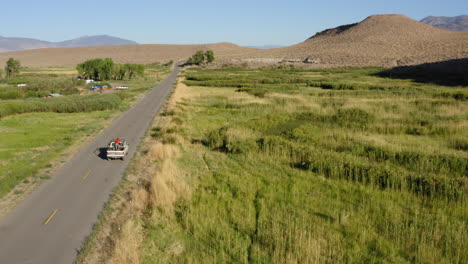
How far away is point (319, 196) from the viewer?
59.5 ft

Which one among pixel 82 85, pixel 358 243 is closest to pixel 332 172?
pixel 358 243

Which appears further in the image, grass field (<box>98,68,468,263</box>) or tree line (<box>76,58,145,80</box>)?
tree line (<box>76,58,145,80</box>)

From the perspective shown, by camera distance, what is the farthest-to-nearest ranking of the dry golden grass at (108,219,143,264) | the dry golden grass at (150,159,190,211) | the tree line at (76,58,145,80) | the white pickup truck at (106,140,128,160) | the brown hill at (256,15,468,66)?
the brown hill at (256,15,468,66) → the tree line at (76,58,145,80) → the white pickup truck at (106,140,128,160) → the dry golden grass at (150,159,190,211) → the dry golden grass at (108,219,143,264)

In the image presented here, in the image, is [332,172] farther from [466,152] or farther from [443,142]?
[443,142]

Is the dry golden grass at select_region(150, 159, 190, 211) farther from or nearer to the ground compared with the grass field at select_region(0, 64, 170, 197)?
farther from the ground

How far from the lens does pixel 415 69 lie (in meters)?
107

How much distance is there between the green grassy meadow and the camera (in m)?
13.1

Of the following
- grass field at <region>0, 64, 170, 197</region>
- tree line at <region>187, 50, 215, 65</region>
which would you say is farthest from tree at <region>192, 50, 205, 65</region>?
grass field at <region>0, 64, 170, 197</region>

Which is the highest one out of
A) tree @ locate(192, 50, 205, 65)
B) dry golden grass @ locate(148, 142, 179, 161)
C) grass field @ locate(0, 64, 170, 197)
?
tree @ locate(192, 50, 205, 65)

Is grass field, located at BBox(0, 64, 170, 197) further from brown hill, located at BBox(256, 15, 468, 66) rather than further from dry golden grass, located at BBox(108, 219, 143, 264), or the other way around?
brown hill, located at BBox(256, 15, 468, 66)

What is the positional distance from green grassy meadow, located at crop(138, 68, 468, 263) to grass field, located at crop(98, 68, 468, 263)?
2.4 inches

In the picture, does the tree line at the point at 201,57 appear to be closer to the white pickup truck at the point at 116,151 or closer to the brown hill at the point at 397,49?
the brown hill at the point at 397,49

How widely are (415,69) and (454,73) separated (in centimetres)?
1695

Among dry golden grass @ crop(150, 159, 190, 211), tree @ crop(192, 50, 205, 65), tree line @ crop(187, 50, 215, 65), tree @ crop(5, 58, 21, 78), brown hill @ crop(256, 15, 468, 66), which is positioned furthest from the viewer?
tree @ crop(192, 50, 205, 65)
